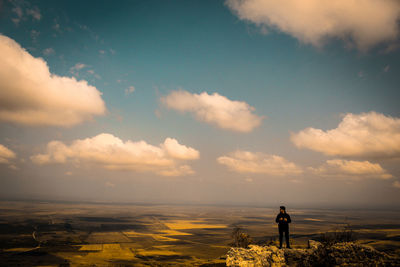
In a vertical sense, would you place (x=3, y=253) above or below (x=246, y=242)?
Answer: below

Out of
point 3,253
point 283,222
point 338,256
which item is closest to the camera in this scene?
point 338,256

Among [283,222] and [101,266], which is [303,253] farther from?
[101,266]

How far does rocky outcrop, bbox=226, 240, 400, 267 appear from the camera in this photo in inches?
534

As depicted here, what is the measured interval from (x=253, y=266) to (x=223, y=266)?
604 cm

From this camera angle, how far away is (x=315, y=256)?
15.1m

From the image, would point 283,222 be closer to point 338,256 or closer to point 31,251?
point 338,256

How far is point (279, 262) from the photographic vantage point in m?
16.4

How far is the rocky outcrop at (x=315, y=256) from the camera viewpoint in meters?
13.6

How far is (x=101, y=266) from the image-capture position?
6156 centimetres

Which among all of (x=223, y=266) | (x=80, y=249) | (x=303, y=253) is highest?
(x=303, y=253)

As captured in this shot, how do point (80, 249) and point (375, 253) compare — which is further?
point (80, 249)

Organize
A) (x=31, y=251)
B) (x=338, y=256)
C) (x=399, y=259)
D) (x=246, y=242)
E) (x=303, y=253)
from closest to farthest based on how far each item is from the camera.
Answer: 1. (x=399, y=259)
2. (x=338, y=256)
3. (x=303, y=253)
4. (x=246, y=242)
5. (x=31, y=251)

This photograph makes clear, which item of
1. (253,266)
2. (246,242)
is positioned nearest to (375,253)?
(253,266)

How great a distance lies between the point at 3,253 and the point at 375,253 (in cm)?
10709
